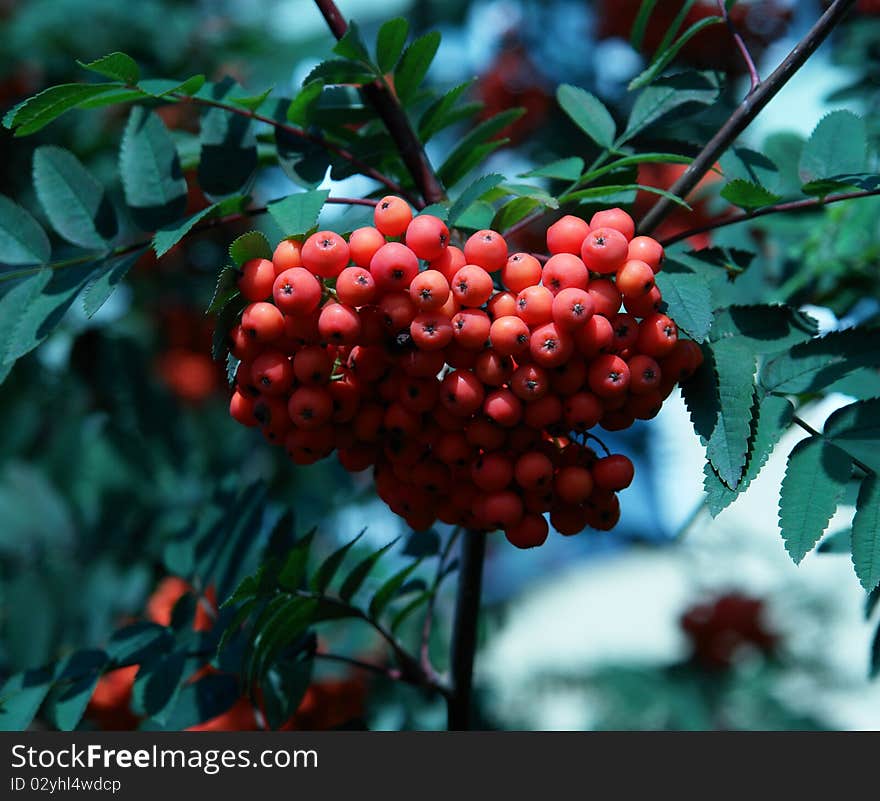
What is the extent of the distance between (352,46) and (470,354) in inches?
19.1

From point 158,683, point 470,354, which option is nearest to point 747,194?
point 470,354

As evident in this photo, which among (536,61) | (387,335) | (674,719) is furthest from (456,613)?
(536,61)

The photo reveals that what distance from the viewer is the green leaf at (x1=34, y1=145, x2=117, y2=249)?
Result: 63.7 inches

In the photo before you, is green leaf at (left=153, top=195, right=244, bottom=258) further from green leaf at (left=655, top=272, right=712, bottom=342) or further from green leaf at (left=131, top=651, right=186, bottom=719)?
green leaf at (left=131, top=651, right=186, bottom=719)

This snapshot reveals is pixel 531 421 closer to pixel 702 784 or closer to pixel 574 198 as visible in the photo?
pixel 574 198

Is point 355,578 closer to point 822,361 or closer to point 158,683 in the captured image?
point 158,683

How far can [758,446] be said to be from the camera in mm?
1359

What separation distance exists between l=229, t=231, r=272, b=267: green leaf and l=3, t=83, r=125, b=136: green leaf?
35 centimetres

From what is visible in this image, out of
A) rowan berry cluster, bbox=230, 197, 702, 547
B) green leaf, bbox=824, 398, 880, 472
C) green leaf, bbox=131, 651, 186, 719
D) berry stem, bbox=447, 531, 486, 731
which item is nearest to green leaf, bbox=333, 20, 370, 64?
rowan berry cluster, bbox=230, 197, 702, 547

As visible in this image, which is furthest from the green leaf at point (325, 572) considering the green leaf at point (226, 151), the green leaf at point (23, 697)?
the green leaf at point (226, 151)

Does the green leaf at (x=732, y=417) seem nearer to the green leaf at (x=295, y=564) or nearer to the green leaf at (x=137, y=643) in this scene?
the green leaf at (x=295, y=564)

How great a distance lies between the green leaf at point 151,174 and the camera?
5.28ft

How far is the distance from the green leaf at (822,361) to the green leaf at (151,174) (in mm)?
967

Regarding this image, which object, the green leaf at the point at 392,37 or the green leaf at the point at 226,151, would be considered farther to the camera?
the green leaf at the point at 226,151
